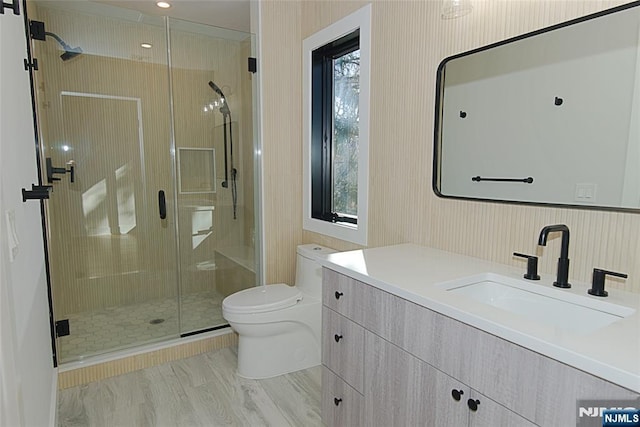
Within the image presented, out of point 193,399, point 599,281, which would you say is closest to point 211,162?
point 193,399

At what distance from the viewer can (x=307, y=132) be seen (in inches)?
109

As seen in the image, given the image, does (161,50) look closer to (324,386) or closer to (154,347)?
(154,347)

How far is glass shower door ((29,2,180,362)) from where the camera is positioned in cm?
258

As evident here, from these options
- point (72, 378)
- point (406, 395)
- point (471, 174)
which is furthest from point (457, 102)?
point (72, 378)

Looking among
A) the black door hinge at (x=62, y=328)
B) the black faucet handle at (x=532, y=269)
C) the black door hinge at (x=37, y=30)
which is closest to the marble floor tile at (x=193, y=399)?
the black door hinge at (x=62, y=328)

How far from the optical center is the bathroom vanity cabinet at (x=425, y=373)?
0.87 m

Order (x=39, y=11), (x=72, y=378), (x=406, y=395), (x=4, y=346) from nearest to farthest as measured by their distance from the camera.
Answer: (x=4, y=346)
(x=406, y=395)
(x=72, y=378)
(x=39, y=11)

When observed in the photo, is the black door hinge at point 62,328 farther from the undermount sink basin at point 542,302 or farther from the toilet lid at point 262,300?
the undermount sink basin at point 542,302

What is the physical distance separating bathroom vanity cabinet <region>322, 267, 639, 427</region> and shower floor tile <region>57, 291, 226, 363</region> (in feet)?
4.86

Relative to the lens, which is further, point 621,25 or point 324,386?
point 324,386

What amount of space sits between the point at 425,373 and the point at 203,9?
3.03 m

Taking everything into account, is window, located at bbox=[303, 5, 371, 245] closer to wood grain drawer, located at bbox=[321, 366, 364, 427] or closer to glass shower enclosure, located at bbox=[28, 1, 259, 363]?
glass shower enclosure, located at bbox=[28, 1, 259, 363]

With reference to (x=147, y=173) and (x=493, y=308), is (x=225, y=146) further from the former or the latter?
(x=493, y=308)

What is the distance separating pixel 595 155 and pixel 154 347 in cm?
265
